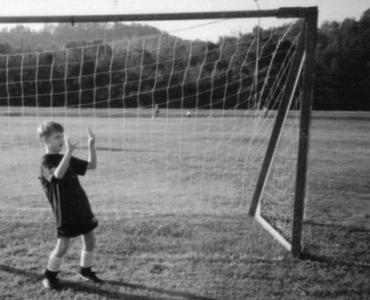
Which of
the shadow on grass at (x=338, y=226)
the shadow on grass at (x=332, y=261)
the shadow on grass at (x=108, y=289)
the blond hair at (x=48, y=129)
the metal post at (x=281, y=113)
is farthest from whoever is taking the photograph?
the shadow on grass at (x=338, y=226)

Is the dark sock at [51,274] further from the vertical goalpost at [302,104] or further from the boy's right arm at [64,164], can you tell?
the vertical goalpost at [302,104]

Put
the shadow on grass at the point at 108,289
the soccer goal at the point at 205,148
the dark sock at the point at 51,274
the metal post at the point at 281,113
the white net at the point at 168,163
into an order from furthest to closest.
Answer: the white net at the point at 168,163, the metal post at the point at 281,113, the soccer goal at the point at 205,148, the dark sock at the point at 51,274, the shadow on grass at the point at 108,289

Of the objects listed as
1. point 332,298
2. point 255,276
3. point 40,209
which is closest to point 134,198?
point 40,209

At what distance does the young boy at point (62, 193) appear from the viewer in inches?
131

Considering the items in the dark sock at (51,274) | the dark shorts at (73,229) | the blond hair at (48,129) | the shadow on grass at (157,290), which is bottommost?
the shadow on grass at (157,290)

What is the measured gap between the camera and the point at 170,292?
3555 mm

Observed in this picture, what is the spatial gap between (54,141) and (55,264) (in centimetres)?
102

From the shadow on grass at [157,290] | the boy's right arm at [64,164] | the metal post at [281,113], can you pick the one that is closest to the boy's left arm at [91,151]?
the boy's right arm at [64,164]

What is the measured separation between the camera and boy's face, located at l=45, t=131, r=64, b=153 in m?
3.34

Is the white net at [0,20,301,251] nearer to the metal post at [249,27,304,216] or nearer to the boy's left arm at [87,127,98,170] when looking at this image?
the metal post at [249,27,304,216]

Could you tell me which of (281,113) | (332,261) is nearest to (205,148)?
(281,113)

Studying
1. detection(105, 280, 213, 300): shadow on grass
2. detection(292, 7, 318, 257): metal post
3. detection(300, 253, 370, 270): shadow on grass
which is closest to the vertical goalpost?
detection(292, 7, 318, 257): metal post

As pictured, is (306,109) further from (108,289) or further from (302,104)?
(108,289)

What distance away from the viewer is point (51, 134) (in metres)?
3.33
